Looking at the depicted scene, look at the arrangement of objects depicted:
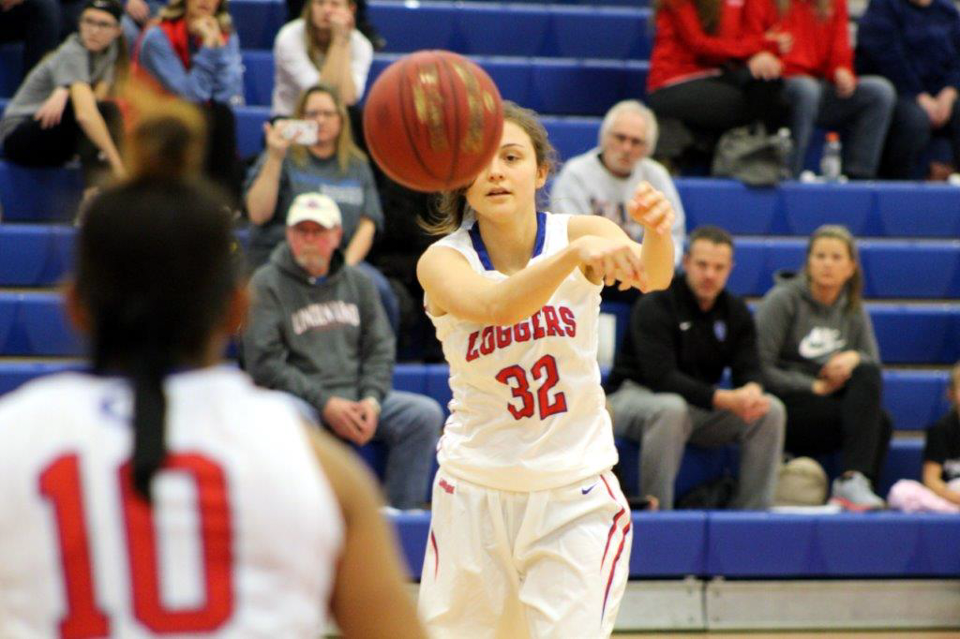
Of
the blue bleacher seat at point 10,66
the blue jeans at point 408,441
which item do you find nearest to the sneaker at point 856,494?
the blue jeans at point 408,441

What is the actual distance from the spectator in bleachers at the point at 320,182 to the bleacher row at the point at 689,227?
2.29 ft

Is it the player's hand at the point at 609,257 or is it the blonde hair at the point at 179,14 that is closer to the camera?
the player's hand at the point at 609,257

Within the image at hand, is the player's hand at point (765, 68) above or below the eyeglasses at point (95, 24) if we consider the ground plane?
below

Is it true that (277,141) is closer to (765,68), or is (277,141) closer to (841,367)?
(841,367)

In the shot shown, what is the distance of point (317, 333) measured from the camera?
20.4 ft

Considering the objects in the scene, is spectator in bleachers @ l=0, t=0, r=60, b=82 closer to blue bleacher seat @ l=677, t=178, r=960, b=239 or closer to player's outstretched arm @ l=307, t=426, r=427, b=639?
blue bleacher seat @ l=677, t=178, r=960, b=239

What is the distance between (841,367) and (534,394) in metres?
3.50

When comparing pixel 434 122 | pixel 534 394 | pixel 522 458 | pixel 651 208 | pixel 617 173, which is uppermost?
pixel 434 122

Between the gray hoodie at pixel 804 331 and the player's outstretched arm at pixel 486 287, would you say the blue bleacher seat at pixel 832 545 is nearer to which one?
the gray hoodie at pixel 804 331

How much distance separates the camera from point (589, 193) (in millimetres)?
7180

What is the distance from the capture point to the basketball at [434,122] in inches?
136

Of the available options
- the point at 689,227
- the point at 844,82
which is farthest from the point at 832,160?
the point at 689,227

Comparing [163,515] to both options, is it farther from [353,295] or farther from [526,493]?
[353,295]

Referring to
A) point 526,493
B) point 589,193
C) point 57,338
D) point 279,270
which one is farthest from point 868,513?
point 57,338
